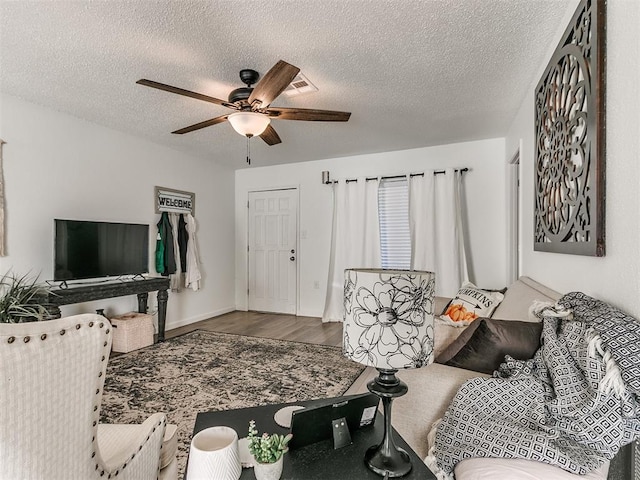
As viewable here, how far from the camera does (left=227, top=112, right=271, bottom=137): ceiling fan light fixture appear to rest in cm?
239

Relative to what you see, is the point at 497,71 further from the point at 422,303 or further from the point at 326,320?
the point at 326,320

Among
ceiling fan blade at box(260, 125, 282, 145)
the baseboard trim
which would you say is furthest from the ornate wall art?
the baseboard trim

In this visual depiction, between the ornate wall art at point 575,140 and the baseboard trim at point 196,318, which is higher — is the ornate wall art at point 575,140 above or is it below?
above

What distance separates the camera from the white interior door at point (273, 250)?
5.39 meters

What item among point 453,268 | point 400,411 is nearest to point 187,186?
point 453,268

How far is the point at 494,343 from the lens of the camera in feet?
4.43

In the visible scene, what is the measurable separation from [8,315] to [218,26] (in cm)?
253

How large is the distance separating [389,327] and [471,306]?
199 cm

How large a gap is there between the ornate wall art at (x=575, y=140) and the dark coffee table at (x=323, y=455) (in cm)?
106

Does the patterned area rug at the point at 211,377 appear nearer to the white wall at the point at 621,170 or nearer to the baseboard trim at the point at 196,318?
the baseboard trim at the point at 196,318

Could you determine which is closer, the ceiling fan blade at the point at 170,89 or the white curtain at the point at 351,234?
the ceiling fan blade at the point at 170,89

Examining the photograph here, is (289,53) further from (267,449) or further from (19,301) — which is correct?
(19,301)

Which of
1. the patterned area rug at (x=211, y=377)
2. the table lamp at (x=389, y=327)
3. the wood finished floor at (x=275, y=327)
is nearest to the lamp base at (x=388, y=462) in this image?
the table lamp at (x=389, y=327)

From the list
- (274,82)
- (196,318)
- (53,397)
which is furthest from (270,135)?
(196,318)
